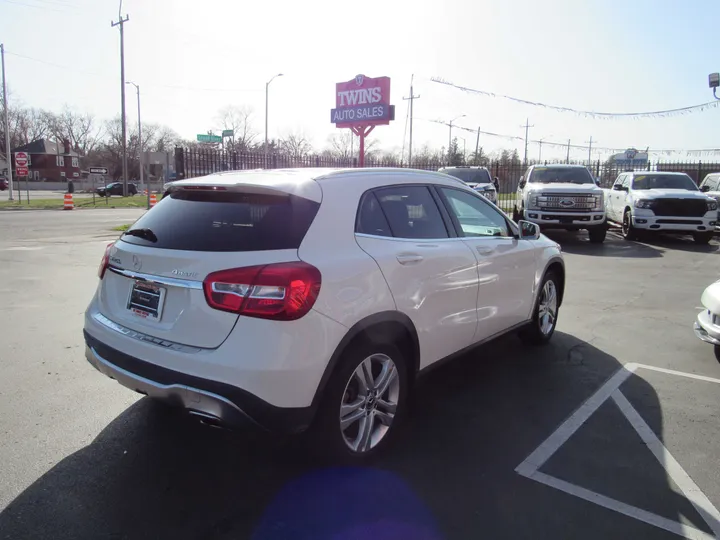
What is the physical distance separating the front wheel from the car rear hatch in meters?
3.17

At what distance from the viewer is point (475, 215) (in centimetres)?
450

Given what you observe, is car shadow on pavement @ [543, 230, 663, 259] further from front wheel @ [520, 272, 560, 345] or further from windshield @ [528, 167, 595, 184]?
front wheel @ [520, 272, 560, 345]

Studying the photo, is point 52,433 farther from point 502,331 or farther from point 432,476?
point 502,331

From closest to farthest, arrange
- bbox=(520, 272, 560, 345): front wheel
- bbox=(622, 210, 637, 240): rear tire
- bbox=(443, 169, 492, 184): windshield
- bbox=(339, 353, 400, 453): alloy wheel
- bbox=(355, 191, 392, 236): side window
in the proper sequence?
1. bbox=(339, 353, 400, 453): alloy wheel
2. bbox=(355, 191, 392, 236): side window
3. bbox=(520, 272, 560, 345): front wheel
4. bbox=(622, 210, 637, 240): rear tire
5. bbox=(443, 169, 492, 184): windshield

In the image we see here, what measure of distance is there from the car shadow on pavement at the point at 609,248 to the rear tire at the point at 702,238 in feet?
5.40

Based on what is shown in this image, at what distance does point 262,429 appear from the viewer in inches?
104

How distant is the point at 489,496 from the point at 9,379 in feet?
12.7

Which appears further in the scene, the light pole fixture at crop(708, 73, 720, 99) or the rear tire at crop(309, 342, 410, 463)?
the light pole fixture at crop(708, 73, 720, 99)

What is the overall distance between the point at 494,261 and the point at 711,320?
2.38m

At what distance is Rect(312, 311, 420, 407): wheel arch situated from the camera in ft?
9.16

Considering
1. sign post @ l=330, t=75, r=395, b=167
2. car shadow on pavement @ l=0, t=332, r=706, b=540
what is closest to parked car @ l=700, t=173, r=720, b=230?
sign post @ l=330, t=75, r=395, b=167

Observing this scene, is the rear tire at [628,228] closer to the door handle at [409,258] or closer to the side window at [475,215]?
the side window at [475,215]

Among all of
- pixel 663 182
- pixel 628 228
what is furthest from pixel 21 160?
pixel 663 182

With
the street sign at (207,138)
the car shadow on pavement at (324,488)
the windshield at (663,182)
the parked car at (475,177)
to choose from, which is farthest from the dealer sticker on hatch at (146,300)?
the street sign at (207,138)
